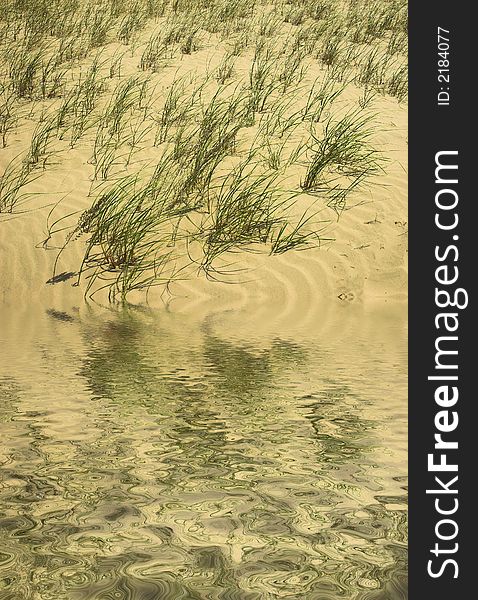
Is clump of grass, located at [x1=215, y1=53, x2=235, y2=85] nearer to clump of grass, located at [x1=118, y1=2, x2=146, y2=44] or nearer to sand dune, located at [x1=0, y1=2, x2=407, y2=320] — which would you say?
clump of grass, located at [x1=118, y1=2, x2=146, y2=44]

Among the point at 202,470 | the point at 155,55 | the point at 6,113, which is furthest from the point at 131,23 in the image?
the point at 202,470

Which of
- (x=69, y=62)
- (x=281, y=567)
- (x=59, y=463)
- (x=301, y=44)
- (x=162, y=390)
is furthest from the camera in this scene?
(x=301, y=44)

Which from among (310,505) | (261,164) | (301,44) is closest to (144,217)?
(261,164)

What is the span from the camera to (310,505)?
1857 mm

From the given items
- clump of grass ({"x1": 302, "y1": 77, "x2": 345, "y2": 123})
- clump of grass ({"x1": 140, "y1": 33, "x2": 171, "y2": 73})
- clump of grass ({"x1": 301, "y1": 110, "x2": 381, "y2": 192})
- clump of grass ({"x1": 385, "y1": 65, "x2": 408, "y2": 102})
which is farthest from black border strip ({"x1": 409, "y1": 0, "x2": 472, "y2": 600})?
clump of grass ({"x1": 140, "y1": 33, "x2": 171, "y2": 73})

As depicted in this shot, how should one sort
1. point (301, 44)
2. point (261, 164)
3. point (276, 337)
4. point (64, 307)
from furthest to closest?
point (301, 44), point (261, 164), point (64, 307), point (276, 337)

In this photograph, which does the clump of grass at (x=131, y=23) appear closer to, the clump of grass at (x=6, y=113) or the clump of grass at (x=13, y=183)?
the clump of grass at (x=6, y=113)

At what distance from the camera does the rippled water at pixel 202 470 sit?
1.54 m

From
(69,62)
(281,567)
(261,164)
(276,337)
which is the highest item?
(69,62)

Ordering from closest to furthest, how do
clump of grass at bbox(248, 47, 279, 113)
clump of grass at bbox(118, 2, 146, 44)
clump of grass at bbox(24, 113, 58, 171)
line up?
clump of grass at bbox(24, 113, 58, 171) < clump of grass at bbox(248, 47, 279, 113) < clump of grass at bbox(118, 2, 146, 44)

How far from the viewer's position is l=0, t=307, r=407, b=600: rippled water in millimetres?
1536

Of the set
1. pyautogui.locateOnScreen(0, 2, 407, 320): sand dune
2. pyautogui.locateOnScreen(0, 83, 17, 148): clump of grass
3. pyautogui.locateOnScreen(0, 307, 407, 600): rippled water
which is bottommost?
pyautogui.locateOnScreen(0, 307, 407, 600): rippled water

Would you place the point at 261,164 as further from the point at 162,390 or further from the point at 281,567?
the point at 281,567

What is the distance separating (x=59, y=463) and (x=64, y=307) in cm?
293
